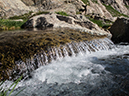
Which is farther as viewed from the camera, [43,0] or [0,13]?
[43,0]

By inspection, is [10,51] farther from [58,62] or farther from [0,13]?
[0,13]

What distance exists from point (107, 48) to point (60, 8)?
87.4 feet

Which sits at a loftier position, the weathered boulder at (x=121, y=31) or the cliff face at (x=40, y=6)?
the cliff face at (x=40, y=6)

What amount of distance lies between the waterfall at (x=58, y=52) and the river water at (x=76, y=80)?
22 cm

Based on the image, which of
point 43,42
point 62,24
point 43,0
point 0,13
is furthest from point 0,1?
point 43,42

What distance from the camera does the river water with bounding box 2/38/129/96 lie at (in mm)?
2686

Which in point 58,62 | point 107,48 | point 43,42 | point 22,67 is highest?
point 43,42

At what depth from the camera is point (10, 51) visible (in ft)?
13.3

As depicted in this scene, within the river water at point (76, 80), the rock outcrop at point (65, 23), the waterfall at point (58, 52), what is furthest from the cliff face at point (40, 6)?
the river water at point (76, 80)

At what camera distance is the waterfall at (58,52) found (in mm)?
3784

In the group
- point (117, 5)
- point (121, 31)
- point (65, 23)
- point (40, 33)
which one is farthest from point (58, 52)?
point (117, 5)

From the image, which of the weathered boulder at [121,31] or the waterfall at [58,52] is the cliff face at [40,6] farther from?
the waterfall at [58,52]

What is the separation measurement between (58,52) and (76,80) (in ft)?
6.21

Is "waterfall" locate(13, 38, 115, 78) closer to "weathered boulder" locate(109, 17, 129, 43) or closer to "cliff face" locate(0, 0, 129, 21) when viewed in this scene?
"weathered boulder" locate(109, 17, 129, 43)
